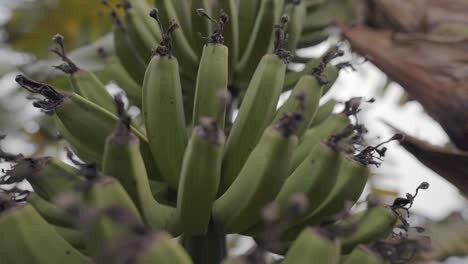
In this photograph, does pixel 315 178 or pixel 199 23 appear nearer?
pixel 315 178

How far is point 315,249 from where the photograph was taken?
791 mm

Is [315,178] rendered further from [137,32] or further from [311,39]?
[311,39]

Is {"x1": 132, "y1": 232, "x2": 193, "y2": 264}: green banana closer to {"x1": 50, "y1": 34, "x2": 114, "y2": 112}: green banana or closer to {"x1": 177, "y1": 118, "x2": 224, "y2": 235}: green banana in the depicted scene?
{"x1": 177, "y1": 118, "x2": 224, "y2": 235}: green banana

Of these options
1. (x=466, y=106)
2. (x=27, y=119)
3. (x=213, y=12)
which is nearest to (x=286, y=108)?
(x=213, y=12)

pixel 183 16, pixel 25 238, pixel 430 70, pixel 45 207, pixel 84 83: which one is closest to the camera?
pixel 25 238

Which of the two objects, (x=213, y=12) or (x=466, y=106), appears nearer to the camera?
(x=213, y=12)

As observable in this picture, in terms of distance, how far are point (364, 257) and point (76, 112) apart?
0.58 meters

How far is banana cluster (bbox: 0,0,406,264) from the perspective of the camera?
796 millimetres

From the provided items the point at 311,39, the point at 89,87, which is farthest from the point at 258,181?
the point at 311,39

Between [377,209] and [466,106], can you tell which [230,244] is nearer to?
[466,106]

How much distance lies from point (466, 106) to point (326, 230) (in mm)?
944

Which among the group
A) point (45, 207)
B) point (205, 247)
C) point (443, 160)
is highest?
point (45, 207)

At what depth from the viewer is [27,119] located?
2.42 metres

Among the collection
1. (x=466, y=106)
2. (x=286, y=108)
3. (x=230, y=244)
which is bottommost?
(x=230, y=244)
